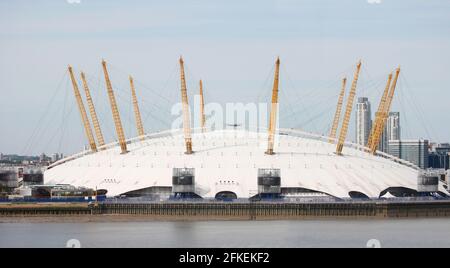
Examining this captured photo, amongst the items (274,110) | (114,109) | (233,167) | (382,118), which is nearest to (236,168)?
(233,167)

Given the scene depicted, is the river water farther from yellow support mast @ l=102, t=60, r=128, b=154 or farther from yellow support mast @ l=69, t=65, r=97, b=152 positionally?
yellow support mast @ l=69, t=65, r=97, b=152

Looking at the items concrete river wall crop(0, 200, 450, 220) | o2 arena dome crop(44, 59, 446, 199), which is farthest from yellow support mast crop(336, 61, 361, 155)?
concrete river wall crop(0, 200, 450, 220)

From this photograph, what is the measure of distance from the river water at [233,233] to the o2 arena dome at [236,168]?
6724 mm

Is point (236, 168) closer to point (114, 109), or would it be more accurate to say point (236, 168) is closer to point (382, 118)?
point (114, 109)

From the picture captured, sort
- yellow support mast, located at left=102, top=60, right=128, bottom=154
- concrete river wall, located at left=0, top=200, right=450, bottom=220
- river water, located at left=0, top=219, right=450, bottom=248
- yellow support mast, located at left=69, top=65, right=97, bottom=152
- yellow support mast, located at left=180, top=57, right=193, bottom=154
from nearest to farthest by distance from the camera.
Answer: river water, located at left=0, top=219, right=450, bottom=248 < concrete river wall, located at left=0, top=200, right=450, bottom=220 < yellow support mast, located at left=180, top=57, right=193, bottom=154 < yellow support mast, located at left=102, top=60, right=128, bottom=154 < yellow support mast, located at left=69, top=65, right=97, bottom=152

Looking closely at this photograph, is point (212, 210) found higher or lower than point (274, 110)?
lower

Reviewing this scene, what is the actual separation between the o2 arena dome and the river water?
6724 millimetres

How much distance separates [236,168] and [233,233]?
28.7 meters

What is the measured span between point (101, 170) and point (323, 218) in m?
24.7

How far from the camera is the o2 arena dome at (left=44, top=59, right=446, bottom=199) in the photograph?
4373 inches

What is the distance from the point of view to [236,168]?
373 feet

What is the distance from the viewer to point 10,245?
237 ft

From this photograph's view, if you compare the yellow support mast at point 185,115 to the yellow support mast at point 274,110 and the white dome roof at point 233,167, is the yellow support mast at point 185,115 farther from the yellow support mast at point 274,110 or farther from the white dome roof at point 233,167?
the yellow support mast at point 274,110
